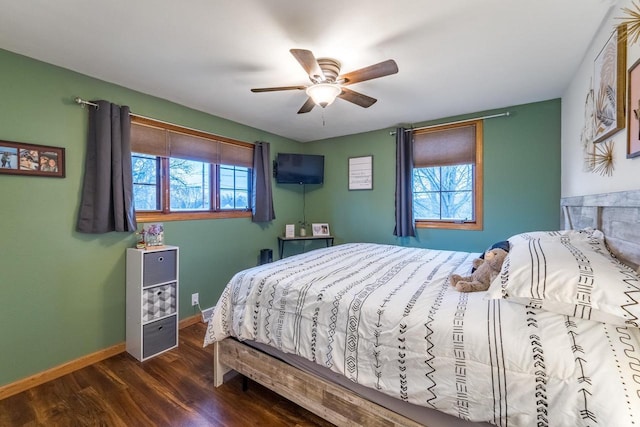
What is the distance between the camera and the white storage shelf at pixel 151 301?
2.36 metres

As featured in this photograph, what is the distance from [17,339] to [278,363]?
196cm

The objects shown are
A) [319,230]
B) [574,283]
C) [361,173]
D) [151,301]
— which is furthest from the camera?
[319,230]

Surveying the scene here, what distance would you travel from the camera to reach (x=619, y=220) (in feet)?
4.45

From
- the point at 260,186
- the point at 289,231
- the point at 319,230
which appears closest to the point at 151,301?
the point at 260,186

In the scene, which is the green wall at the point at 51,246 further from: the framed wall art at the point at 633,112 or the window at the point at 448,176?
the framed wall art at the point at 633,112

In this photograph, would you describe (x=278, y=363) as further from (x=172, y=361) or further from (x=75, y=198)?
(x=75, y=198)

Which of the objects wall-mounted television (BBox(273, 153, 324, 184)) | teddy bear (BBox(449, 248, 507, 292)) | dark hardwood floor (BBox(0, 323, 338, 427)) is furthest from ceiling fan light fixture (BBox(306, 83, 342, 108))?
dark hardwood floor (BBox(0, 323, 338, 427))

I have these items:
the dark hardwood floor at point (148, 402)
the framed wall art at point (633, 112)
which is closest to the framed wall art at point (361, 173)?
the framed wall art at point (633, 112)

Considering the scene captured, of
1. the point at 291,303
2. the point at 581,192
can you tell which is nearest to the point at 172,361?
the point at 291,303

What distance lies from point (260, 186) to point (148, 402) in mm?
2581

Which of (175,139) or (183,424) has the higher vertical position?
(175,139)

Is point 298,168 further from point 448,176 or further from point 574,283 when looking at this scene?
point 574,283

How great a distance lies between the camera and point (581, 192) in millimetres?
2143

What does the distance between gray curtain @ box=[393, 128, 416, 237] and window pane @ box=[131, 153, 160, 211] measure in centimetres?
287
